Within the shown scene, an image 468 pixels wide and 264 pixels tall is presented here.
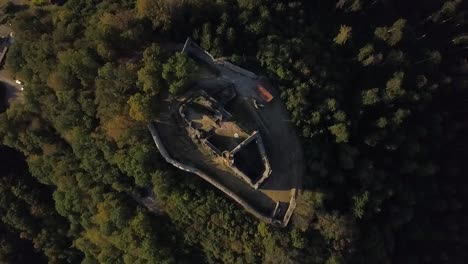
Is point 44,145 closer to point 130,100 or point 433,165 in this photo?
point 130,100

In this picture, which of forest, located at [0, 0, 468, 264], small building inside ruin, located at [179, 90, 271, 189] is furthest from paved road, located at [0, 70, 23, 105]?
small building inside ruin, located at [179, 90, 271, 189]

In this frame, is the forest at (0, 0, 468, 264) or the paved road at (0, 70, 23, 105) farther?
the paved road at (0, 70, 23, 105)

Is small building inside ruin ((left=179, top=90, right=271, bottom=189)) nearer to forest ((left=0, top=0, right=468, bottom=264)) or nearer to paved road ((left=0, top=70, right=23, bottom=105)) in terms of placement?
forest ((left=0, top=0, right=468, bottom=264))

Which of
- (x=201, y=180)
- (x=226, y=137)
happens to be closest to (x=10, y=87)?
(x=201, y=180)

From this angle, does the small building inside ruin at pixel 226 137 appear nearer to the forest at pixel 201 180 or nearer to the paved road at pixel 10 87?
the forest at pixel 201 180

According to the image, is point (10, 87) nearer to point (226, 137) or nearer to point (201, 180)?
point (201, 180)

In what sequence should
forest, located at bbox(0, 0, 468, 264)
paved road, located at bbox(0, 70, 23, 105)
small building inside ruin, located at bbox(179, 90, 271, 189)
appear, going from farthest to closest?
paved road, located at bbox(0, 70, 23, 105) → forest, located at bbox(0, 0, 468, 264) → small building inside ruin, located at bbox(179, 90, 271, 189)

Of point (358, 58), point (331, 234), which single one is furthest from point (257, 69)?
point (331, 234)

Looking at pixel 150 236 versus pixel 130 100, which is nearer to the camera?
pixel 130 100
